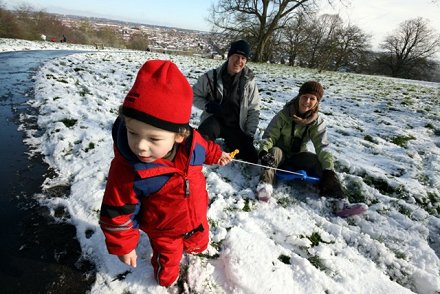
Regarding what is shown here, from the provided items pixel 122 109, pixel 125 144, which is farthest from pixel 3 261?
pixel 122 109

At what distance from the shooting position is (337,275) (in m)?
2.20

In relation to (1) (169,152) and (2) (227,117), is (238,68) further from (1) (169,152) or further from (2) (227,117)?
(1) (169,152)

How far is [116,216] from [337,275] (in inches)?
66.7

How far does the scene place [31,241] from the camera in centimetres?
221

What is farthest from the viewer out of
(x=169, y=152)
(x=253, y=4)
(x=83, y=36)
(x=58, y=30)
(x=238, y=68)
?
(x=83, y=36)

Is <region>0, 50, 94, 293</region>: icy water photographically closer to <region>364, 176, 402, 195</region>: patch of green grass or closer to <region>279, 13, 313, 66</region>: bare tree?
<region>364, 176, 402, 195</region>: patch of green grass

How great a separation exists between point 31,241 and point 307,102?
2836mm

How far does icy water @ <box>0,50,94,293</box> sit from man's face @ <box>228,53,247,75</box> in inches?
89.7

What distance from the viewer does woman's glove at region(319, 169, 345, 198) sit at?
9.78 feet

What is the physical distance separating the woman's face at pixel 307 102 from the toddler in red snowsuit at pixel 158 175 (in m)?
1.50

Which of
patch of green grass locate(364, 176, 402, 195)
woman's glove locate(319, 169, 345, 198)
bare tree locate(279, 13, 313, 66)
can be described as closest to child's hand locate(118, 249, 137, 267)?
woman's glove locate(319, 169, 345, 198)

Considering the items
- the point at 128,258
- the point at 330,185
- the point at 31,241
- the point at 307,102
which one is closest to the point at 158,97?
the point at 128,258

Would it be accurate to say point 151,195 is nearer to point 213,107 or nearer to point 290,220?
point 290,220

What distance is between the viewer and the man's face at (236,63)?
3417mm
